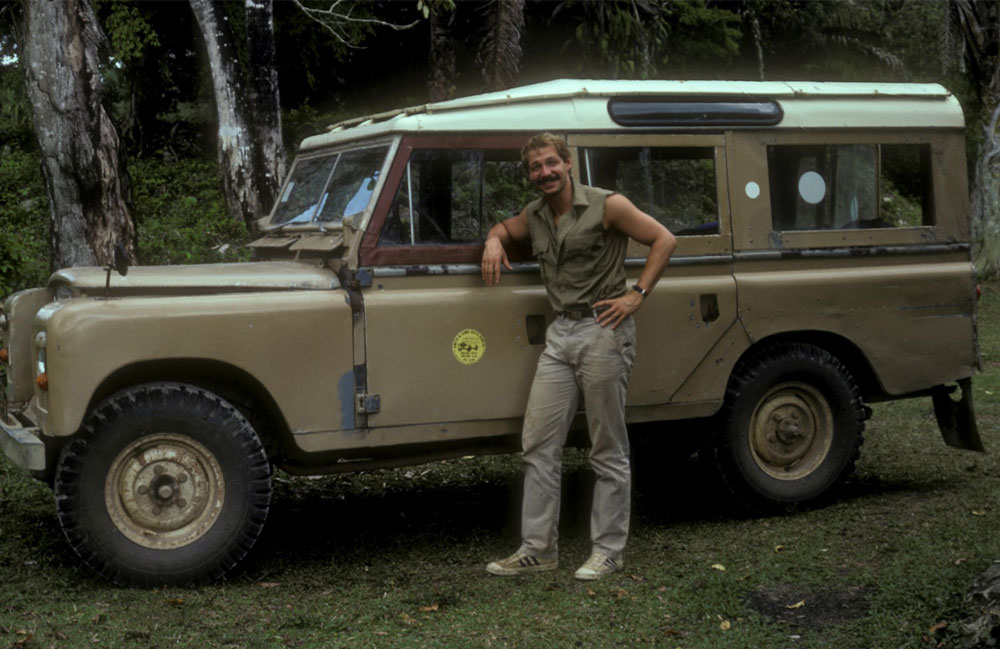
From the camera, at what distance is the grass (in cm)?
526

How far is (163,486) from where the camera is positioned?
593 centimetres

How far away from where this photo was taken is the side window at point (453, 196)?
248 inches

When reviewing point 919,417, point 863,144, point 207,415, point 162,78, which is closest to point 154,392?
point 207,415

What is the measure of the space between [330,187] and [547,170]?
1367 millimetres

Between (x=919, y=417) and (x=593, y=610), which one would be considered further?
(x=919, y=417)

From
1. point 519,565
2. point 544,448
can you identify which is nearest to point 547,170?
point 544,448

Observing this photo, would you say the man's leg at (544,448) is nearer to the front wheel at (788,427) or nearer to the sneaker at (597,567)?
the sneaker at (597,567)

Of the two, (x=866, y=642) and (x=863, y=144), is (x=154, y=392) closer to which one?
(x=866, y=642)

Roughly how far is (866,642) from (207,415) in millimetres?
3042

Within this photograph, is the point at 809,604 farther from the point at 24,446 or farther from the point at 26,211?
the point at 26,211

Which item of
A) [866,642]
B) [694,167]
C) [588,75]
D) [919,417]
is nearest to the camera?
[866,642]

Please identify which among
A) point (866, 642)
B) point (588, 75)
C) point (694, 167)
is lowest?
point (866, 642)

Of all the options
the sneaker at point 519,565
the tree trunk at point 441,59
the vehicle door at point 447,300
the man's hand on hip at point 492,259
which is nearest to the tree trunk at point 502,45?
the tree trunk at point 441,59

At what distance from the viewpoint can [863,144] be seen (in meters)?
7.41
